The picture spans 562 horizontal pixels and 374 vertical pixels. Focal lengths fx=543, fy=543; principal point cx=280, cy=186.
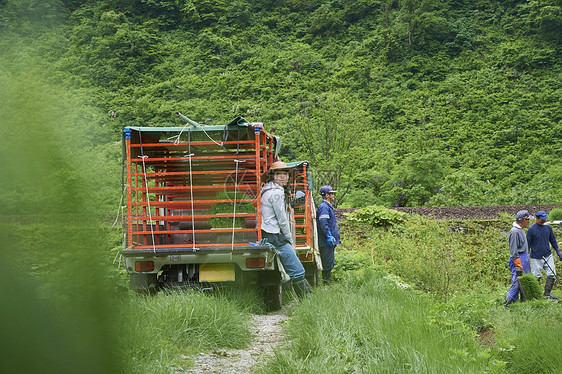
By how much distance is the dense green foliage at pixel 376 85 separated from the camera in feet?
81.6

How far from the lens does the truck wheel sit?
25.0 ft

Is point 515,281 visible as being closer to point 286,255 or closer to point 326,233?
point 326,233

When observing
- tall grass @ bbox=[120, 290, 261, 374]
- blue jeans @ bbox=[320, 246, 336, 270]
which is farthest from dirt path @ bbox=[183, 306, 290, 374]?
blue jeans @ bbox=[320, 246, 336, 270]

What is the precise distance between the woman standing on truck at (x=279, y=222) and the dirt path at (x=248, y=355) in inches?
36.4

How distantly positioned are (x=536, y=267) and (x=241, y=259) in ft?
18.6

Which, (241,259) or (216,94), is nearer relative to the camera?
(241,259)

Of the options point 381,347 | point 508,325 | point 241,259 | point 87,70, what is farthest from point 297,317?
point 87,70

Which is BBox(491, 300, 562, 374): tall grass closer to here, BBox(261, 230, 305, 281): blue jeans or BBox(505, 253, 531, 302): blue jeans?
BBox(505, 253, 531, 302): blue jeans

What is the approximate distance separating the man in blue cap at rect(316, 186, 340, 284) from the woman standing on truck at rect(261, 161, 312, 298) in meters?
2.26

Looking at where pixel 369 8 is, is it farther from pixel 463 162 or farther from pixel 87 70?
pixel 87 70

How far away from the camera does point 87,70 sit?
5.23 ft

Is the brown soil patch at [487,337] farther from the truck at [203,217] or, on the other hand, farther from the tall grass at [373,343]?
the truck at [203,217]

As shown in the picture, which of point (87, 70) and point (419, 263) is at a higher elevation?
point (87, 70)

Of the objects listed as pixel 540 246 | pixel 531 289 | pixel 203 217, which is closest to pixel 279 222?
pixel 203 217
